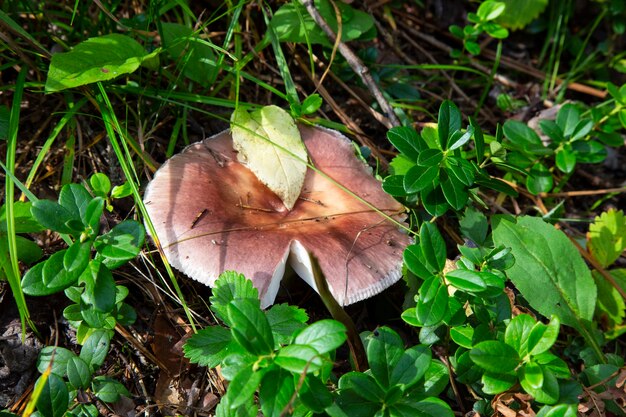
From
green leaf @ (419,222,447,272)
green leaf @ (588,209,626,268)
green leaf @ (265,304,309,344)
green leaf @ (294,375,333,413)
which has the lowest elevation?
green leaf @ (588,209,626,268)

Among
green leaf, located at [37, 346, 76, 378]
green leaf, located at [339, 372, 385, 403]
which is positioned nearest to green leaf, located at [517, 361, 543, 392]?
green leaf, located at [339, 372, 385, 403]

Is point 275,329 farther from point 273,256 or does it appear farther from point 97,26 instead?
point 97,26

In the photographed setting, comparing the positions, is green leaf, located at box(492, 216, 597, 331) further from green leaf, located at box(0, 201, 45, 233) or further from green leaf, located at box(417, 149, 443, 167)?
green leaf, located at box(0, 201, 45, 233)

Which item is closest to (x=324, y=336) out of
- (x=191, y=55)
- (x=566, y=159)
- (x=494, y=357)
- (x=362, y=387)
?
(x=362, y=387)

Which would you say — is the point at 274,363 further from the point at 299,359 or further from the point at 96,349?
the point at 96,349

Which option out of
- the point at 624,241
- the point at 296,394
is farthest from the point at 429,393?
the point at 624,241

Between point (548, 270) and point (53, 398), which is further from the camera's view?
point (548, 270)
